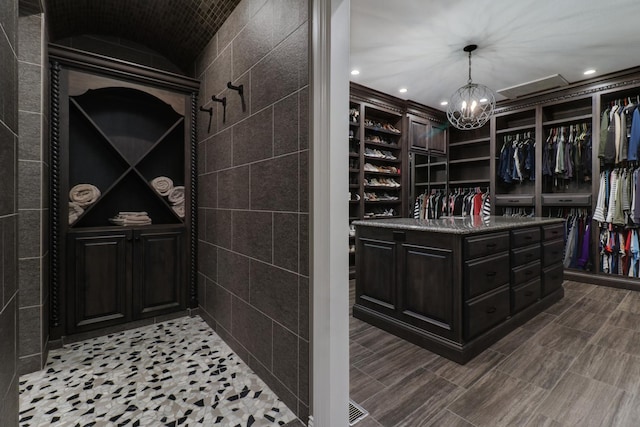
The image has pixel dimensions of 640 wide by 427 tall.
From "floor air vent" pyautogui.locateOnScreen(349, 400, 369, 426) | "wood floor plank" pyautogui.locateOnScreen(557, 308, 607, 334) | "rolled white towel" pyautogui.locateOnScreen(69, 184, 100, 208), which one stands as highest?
"rolled white towel" pyautogui.locateOnScreen(69, 184, 100, 208)

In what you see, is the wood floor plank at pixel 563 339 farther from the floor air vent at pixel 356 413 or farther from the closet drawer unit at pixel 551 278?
the floor air vent at pixel 356 413

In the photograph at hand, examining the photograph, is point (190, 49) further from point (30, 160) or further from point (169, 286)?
point (169, 286)

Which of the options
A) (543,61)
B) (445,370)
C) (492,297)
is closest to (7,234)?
(445,370)

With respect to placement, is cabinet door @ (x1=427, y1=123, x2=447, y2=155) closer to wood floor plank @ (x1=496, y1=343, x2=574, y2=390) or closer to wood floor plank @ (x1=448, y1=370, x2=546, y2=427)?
wood floor plank @ (x1=496, y1=343, x2=574, y2=390)

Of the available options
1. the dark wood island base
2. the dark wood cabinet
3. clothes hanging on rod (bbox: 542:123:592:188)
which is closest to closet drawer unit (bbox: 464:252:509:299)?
the dark wood island base

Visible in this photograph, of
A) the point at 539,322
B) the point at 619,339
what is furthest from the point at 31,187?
the point at 619,339

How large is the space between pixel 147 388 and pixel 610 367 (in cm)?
286

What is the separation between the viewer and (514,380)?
178 centimetres

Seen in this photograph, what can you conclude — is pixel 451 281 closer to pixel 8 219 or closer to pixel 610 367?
pixel 610 367

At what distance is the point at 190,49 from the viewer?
2.59 m

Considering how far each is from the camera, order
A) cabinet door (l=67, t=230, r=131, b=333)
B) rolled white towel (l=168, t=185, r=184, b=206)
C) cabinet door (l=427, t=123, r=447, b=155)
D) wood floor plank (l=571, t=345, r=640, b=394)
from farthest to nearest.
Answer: cabinet door (l=427, t=123, r=447, b=155) → rolled white towel (l=168, t=185, r=184, b=206) → cabinet door (l=67, t=230, r=131, b=333) → wood floor plank (l=571, t=345, r=640, b=394)

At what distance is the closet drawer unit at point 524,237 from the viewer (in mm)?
2463

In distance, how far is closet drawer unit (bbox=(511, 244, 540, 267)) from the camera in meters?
2.46

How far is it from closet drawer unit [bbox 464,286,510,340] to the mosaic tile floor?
1.31 m
